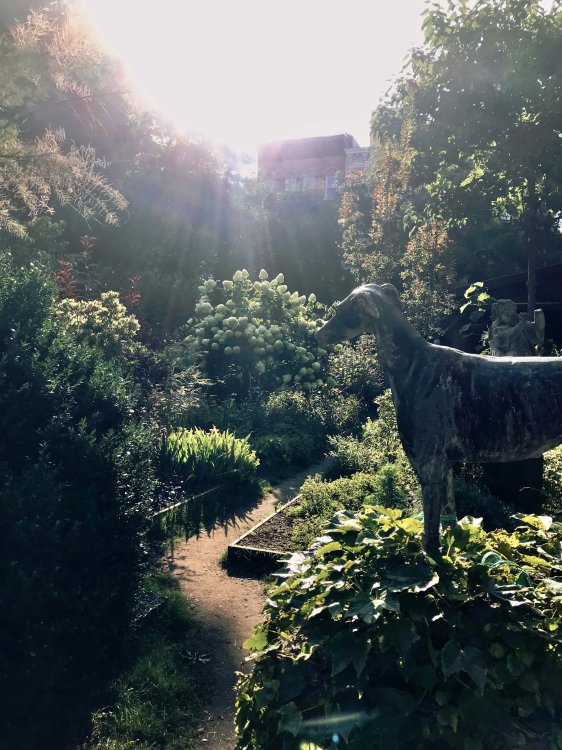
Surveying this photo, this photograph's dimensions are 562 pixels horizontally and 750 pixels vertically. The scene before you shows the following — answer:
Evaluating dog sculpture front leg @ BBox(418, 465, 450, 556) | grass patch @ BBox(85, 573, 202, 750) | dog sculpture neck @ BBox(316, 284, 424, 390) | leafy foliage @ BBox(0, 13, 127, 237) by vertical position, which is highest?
leafy foliage @ BBox(0, 13, 127, 237)

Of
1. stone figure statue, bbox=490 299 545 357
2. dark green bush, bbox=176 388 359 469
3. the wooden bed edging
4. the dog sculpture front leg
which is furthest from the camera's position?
dark green bush, bbox=176 388 359 469

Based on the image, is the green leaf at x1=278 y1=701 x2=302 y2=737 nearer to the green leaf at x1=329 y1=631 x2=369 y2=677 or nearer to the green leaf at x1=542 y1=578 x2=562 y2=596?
the green leaf at x1=329 y1=631 x2=369 y2=677

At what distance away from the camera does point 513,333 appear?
586cm

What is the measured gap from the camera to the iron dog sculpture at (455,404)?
3.43 metres

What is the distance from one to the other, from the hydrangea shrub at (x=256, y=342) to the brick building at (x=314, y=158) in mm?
30776

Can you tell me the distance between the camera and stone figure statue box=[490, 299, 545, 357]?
5.82 metres

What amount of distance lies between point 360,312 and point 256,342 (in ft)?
26.2

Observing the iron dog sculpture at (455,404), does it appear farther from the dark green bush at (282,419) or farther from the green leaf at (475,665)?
the dark green bush at (282,419)

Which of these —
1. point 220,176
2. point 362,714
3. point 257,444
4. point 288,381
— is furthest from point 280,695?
point 220,176

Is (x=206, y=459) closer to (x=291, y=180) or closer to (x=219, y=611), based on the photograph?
(x=219, y=611)

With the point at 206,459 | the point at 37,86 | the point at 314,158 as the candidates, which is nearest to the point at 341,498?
the point at 206,459

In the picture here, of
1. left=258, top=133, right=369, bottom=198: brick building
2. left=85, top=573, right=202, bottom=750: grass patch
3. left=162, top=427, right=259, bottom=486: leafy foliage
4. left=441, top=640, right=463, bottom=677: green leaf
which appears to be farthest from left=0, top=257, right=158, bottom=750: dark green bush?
left=258, top=133, right=369, bottom=198: brick building

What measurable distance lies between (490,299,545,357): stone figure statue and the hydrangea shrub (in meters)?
6.02

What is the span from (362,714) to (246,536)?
3484 millimetres
